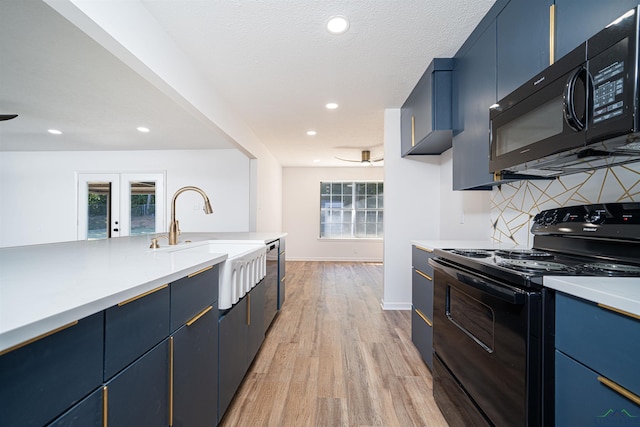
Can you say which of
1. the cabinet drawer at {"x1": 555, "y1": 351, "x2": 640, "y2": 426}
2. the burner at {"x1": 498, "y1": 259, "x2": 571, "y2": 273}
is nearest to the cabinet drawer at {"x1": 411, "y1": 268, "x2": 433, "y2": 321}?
the burner at {"x1": 498, "y1": 259, "x2": 571, "y2": 273}

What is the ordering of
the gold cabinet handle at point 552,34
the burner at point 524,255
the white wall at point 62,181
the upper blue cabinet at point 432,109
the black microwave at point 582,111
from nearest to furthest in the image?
the black microwave at point 582,111
the gold cabinet handle at point 552,34
the burner at point 524,255
the upper blue cabinet at point 432,109
the white wall at point 62,181

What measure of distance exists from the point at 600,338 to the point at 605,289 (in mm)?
127

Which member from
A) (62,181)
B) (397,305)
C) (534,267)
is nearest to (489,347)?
(534,267)

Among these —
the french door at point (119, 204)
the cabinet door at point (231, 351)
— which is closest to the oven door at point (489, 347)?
the cabinet door at point (231, 351)

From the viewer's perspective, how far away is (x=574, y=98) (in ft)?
3.04

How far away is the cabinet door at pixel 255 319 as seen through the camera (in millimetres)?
1764

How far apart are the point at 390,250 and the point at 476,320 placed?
1.90m

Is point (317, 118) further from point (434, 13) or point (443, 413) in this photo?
point (443, 413)

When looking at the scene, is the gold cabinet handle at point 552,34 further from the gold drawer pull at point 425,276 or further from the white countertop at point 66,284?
the white countertop at point 66,284

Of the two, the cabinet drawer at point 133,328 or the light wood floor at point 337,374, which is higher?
the cabinet drawer at point 133,328

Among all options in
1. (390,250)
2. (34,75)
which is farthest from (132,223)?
(390,250)

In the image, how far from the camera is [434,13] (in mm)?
1665

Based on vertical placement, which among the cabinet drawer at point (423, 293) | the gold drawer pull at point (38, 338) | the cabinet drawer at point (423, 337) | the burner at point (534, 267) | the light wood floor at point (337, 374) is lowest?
the light wood floor at point (337, 374)

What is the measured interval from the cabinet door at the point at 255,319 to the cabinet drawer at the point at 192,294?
1.66 ft
